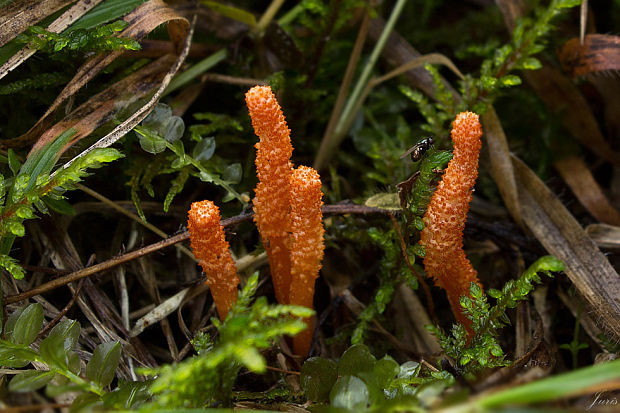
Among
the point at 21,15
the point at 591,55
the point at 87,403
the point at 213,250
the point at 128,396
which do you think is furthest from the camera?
the point at 591,55

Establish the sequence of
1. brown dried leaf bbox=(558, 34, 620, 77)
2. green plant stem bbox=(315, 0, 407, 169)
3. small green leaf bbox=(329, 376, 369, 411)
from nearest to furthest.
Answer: small green leaf bbox=(329, 376, 369, 411)
brown dried leaf bbox=(558, 34, 620, 77)
green plant stem bbox=(315, 0, 407, 169)

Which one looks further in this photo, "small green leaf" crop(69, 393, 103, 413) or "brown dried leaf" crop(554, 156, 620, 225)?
"brown dried leaf" crop(554, 156, 620, 225)

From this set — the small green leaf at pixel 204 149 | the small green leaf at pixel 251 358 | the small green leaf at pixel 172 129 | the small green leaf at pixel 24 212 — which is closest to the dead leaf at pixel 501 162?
the small green leaf at pixel 204 149

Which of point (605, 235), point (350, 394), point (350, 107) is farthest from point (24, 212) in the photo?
point (605, 235)

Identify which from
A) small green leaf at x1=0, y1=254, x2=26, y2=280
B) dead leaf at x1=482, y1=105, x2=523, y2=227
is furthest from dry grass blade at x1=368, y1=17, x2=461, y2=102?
small green leaf at x1=0, y1=254, x2=26, y2=280

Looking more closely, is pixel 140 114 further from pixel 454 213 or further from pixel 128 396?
A: pixel 454 213

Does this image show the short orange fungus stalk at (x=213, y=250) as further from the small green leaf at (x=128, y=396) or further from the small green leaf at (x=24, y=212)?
the small green leaf at (x=24, y=212)

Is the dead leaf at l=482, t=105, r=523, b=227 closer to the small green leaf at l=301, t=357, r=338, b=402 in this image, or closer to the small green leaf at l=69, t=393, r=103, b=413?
the small green leaf at l=301, t=357, r=338, b=402
